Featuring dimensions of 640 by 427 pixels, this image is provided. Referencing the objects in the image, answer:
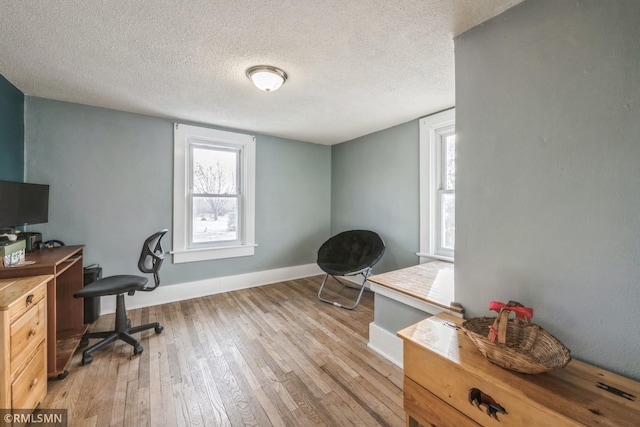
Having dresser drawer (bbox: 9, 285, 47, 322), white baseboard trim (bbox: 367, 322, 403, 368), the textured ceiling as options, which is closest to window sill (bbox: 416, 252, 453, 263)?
white baseboard trim (bbox: 367, 322, 403, 368)

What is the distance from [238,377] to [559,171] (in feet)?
7.45

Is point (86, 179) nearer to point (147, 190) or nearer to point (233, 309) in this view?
point (147, 190)

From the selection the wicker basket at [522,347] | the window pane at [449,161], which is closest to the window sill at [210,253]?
the window pane at [449,161]

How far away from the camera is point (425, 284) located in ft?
6.53

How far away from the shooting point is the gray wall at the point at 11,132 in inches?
81.0

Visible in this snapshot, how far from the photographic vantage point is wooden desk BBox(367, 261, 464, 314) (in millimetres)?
1630

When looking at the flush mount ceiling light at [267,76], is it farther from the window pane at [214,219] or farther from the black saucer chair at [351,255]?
the black saucer chair at [351,255]

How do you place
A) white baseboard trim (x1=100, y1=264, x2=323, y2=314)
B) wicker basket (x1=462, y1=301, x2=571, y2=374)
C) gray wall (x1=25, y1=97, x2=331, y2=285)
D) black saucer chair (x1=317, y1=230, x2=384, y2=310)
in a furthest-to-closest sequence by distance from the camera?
black saucer chair (x1=317, y1=230, x2=384, y2=310)
white baseboard trim (x1=100, y1=264, x2=323, y2=314)
gray wall (x1=25, y1=97, x2=331, y2=285)
wicker basket (x1=462, y1=301, x2=571, y2=374)

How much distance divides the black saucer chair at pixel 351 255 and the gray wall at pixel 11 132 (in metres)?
3.15

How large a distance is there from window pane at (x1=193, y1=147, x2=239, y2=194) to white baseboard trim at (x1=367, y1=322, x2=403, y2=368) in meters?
2.66

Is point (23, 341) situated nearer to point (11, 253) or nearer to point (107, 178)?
point (11, 253)

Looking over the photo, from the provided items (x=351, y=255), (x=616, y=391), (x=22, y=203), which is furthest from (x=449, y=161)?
(x=22, y=203)

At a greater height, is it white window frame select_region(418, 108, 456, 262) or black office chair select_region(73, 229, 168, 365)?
white window frame select_region(418, 108, 456, 262)

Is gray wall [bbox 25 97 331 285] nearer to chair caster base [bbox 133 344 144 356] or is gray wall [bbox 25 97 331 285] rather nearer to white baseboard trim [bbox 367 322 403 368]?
chair caster base [bbox 133 344 144 356]
